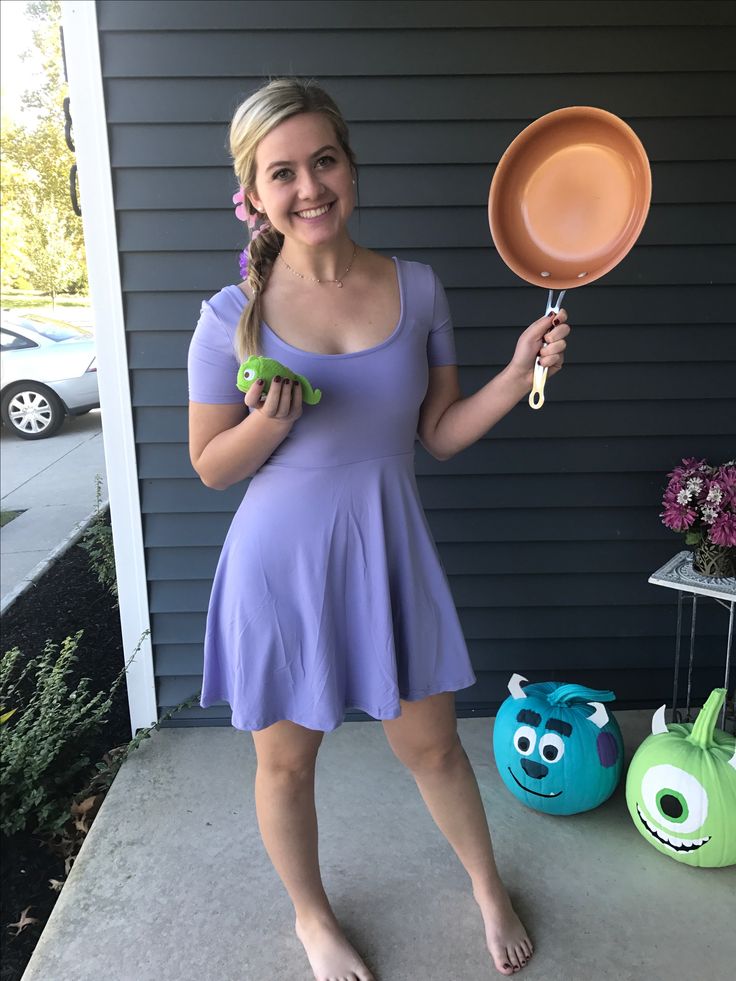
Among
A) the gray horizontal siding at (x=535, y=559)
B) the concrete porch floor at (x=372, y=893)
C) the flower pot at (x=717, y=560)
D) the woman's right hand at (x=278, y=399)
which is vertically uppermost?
the woman's right hand at (x=278, y=399)

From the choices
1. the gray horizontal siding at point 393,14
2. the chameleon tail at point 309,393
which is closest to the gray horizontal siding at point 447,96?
the gray horizontal siding at point 393,14

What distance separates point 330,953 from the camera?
162 cm

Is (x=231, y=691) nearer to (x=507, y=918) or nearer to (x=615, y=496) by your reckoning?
(x=507, y=918)

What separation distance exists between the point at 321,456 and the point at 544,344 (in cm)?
45

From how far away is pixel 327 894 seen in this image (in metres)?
1.85

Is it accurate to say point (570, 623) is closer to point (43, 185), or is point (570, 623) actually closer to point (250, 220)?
point (250, 220)

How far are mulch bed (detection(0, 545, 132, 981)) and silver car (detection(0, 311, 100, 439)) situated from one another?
0.50 metres

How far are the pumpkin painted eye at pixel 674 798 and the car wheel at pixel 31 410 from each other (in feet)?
7.20

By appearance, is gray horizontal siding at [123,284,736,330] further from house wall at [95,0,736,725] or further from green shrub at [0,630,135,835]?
green shrub at [0,630,135,835]

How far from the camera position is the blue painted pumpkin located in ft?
6.45

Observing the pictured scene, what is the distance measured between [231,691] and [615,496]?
141cm

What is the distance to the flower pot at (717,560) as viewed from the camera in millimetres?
2084

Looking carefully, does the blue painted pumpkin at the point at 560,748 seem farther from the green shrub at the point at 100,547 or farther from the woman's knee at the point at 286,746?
the green shrub at the point at 100,547

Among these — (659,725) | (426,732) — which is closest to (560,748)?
(659,725)
